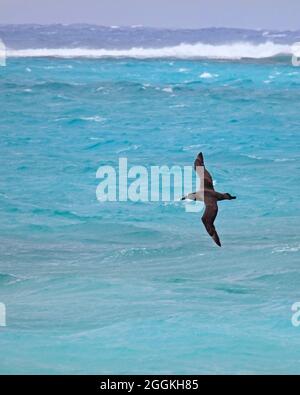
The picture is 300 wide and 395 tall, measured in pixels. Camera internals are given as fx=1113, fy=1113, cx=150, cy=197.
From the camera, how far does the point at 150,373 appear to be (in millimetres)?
14445

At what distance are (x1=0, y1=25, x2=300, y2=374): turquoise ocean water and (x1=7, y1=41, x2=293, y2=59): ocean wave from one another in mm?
27340

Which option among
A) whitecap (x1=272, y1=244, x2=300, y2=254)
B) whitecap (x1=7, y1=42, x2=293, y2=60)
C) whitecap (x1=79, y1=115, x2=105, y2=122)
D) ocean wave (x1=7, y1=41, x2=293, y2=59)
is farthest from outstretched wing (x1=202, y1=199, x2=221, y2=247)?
whitecap (x1=7, y1=42, x2=293, y2=60)

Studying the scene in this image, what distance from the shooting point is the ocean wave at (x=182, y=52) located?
72.8m

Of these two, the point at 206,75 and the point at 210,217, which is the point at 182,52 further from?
the point at 210,217

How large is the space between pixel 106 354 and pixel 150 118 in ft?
86.3

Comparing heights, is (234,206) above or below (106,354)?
above

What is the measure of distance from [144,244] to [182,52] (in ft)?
190

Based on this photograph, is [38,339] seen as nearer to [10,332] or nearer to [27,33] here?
[10,332]

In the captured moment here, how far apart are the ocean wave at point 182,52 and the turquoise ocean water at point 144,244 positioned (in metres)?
27.3

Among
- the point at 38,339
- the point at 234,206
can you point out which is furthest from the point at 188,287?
the point at 234,206

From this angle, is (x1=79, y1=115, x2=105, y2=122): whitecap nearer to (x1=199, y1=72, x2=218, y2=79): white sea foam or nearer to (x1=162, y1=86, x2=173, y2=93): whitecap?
(x1=162, y1=86, x2=173, y2=93): whitecap

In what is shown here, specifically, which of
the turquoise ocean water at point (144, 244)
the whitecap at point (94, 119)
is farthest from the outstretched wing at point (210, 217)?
the whitecap at point (94, 119)

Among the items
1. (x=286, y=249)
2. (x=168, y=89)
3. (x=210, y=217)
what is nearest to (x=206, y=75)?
(x=168, y=89)

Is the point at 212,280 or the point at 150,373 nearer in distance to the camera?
the point at 150,373
